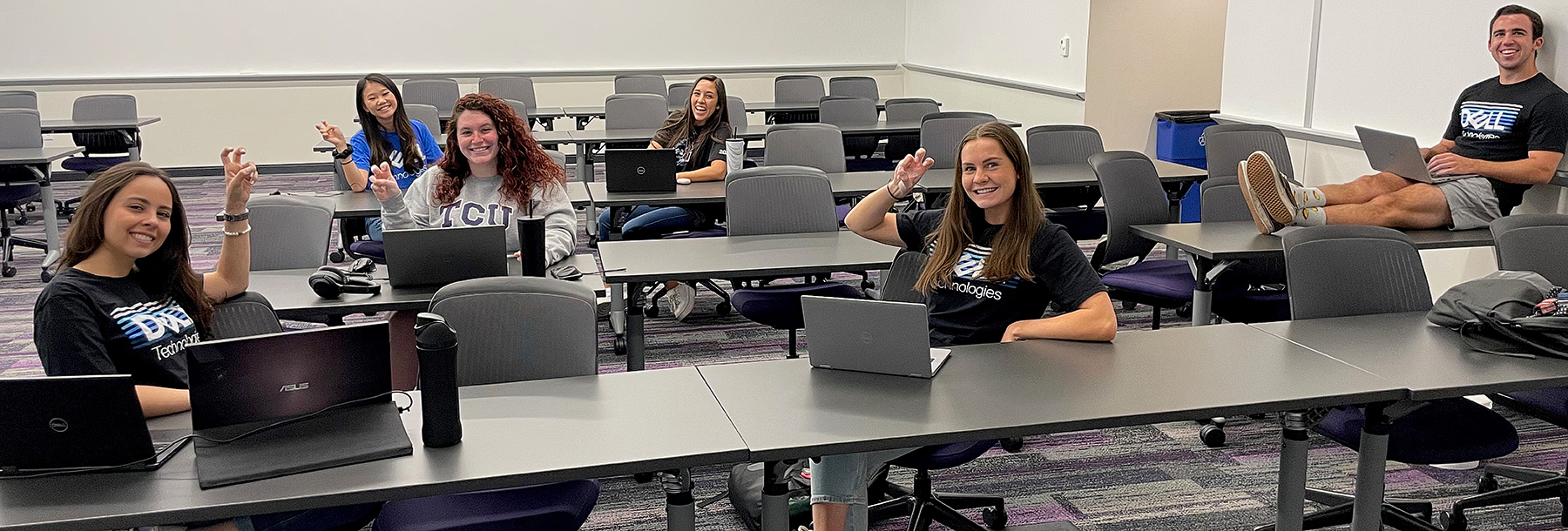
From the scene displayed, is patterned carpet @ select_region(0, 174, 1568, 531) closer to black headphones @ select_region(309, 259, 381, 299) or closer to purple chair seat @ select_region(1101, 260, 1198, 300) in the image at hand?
purple chair seat @ select_region(1101, 260, 1198, 300)

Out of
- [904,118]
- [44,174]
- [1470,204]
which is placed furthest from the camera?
[904,118]

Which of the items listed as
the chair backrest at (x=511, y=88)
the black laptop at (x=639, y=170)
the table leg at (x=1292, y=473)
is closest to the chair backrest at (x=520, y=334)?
the table leg at (x=1292, y=473)

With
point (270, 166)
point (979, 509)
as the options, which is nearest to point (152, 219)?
point (979, 509)

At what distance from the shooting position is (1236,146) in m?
5.49

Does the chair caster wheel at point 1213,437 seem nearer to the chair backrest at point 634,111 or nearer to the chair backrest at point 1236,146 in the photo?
the chair backrest at point 1236,146

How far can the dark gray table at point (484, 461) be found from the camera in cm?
192

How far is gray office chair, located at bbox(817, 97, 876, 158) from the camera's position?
8.13m

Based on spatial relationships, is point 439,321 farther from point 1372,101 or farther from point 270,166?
point 270,166

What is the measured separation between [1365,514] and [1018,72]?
265 inches

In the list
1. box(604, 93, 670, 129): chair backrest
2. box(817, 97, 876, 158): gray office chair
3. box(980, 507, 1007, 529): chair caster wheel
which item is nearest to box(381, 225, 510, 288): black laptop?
box(980, 507, 1007, 529): chair caster wheel

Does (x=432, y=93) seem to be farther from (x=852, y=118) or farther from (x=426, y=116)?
(x=852, y=118)

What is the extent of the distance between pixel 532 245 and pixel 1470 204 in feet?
11.4

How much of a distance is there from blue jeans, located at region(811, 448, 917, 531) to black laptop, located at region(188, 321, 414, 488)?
3.13 feet

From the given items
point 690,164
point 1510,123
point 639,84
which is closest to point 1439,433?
point 1510,123
